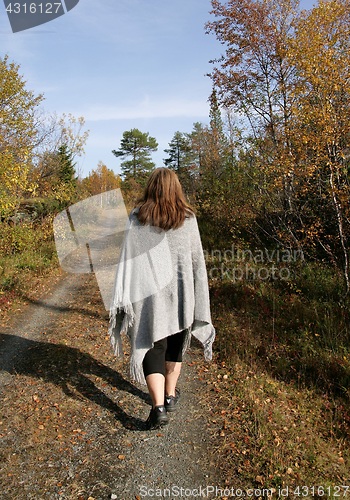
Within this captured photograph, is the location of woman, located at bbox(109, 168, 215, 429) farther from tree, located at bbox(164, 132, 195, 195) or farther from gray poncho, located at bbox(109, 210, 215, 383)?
tree, located at bbox(164, 132, 195, 195)

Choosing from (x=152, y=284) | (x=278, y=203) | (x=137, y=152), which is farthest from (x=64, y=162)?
(x=152, y=284)

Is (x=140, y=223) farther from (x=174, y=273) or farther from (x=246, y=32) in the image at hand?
(x=246, y=32)

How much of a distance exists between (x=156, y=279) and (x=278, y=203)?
6.35 metres

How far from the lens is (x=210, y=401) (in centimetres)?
442

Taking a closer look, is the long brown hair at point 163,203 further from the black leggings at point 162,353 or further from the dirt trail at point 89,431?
the dirt trail at point 89,431

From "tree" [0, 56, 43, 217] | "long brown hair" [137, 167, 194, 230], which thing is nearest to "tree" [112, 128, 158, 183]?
"tree" [0, 56, 43, 217]

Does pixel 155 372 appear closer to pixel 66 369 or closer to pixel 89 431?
pixel 89 431

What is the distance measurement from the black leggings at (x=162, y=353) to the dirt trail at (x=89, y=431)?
682 millimetres

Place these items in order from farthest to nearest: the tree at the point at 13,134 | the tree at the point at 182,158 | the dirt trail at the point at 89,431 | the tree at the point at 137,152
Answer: the tree at the point at 182,158 < the tree at the point at 137,152 < the tree at the point at 13,134 < the dirt trail at the point at 89,431

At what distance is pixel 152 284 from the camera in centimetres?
359

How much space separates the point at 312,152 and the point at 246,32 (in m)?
6.22

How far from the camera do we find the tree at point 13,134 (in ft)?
29.9

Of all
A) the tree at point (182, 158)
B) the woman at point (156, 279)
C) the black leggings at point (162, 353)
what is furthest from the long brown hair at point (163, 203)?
the tree at point (182, 158)

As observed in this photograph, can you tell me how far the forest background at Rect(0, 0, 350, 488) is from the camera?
6062mm
